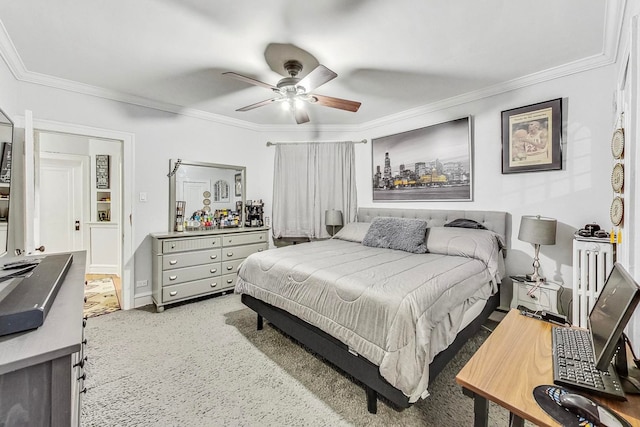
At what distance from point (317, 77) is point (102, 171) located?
4775 mm

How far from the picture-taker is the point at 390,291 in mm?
1665

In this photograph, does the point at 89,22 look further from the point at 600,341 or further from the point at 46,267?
the point at 600,341

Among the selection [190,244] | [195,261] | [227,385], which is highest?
[190,244]

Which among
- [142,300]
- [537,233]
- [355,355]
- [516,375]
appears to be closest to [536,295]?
[537,233]

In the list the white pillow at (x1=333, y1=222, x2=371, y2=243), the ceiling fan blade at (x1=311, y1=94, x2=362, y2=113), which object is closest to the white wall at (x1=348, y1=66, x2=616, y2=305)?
the white pillow at (x1=333, y1=222, x2=371, y2=243)

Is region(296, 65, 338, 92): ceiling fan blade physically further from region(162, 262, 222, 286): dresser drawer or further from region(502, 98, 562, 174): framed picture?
region(162, 262, 222, 286): dresser drawer

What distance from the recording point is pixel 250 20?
1.90m

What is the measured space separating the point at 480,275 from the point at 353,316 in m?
1.29

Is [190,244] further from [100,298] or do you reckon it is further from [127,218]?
[100,298]

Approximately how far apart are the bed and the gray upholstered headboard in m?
0.01

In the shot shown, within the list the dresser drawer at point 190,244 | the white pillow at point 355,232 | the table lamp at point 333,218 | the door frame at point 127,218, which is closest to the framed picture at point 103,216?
the door frame at point 127,218

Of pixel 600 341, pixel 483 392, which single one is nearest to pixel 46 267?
pixel 483 392

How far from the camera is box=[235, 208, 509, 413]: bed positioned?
151cm

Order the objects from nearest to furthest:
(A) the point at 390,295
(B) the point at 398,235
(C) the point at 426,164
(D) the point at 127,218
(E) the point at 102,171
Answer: (A) the point at 390,295 → (B) the point at 398,235 → (D) the point at 127,218 → (C) the point at 426,164 → (E) the point at 102,171
